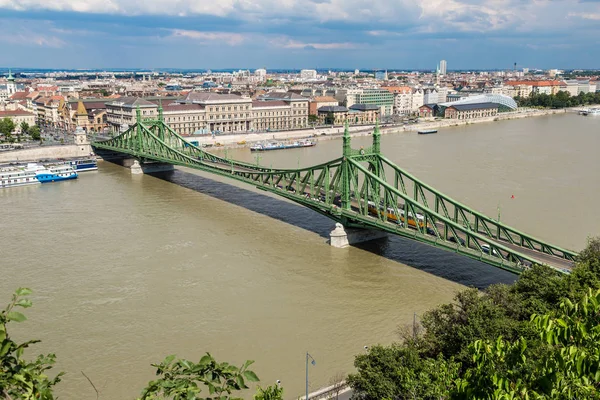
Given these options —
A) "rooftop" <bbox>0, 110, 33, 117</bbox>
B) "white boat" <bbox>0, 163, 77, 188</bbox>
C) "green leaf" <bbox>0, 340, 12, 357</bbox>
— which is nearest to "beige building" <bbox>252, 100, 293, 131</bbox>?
"rooftop" <bbox>0, 110, 33, 117</bbox>

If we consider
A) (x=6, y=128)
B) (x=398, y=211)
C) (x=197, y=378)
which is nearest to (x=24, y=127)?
(x=6, y=128)

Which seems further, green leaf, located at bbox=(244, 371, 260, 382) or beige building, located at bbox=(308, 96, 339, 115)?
beige building, located at bbox=(308, 96, 339, 115)

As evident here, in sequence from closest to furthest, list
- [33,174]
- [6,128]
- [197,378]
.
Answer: [197,378]
[33,174]
[6,128]

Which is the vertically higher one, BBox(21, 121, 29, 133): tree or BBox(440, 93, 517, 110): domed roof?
BBox(440, 93, 517, 110): domed roof

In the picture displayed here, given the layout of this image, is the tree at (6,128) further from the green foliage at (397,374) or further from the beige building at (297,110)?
the green foliage at (397,374)

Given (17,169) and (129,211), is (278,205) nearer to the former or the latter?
(129,211)

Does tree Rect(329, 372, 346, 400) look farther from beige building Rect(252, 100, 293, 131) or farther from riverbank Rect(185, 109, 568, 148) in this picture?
beige building Rect(252, 100, 293, 131)

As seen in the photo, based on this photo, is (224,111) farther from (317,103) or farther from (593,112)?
(593,112)
